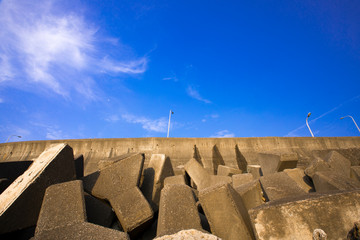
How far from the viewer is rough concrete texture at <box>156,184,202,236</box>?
182cm

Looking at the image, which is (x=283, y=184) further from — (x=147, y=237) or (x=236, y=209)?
(x=147, y=237)

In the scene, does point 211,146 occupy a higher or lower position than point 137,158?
higher

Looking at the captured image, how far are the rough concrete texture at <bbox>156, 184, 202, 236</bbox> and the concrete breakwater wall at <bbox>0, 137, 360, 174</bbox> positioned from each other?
24.4 feet

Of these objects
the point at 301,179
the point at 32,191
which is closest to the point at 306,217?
the point at 301,179

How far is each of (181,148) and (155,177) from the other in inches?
246

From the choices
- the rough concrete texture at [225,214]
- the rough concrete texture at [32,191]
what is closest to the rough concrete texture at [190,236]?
the rough concrete texture at [225,214]

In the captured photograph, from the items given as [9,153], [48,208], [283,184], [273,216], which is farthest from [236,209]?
[9,153]

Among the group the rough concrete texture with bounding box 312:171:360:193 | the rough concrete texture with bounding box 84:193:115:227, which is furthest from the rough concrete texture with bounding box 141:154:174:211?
the rough concrete texture with bounding box 312:171:360:193

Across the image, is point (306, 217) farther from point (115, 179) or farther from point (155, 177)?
point (155, 177)

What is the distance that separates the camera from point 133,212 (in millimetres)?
2168

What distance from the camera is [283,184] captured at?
2.40m

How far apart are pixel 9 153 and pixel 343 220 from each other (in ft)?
46.0

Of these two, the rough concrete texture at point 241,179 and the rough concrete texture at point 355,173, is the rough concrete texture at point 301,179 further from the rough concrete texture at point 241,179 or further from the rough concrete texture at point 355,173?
the rough concrete texture at point 355,173

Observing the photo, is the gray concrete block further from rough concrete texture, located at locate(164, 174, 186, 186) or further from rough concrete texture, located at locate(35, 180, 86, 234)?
rough concrete texture, located at locate(35, 180, 86, 234)
